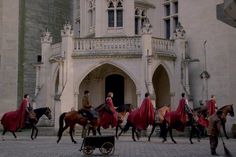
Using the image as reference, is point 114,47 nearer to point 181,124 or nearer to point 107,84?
point 107,84

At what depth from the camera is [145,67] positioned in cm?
2752

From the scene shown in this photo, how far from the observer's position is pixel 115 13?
31594 millimetres

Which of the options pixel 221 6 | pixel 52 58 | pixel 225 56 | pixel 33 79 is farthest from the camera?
pixel 33 79

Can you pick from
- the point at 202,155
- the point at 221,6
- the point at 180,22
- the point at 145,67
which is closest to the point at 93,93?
the point at 145,67

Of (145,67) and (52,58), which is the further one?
(52,58)

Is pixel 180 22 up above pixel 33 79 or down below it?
above

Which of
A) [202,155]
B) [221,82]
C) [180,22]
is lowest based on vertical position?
[202,155]

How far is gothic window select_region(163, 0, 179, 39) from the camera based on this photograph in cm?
3234

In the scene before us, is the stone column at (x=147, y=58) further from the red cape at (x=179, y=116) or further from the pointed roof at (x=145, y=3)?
the red cape at (x=179, y=116)

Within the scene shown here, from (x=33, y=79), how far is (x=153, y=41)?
38.4 feet

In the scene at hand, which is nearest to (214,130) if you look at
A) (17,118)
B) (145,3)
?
(17,118)

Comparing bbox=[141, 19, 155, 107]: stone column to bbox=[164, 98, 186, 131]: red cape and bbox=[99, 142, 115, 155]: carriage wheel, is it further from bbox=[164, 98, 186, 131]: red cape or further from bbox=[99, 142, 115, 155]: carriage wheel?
bbox=[99, 142, 115, 155]: carriage wheel

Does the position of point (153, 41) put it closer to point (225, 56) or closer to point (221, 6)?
point (225, 56)

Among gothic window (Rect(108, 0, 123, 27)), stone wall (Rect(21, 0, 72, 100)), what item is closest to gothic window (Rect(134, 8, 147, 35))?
gothic window (Rect(108, 0, 123, 27))
